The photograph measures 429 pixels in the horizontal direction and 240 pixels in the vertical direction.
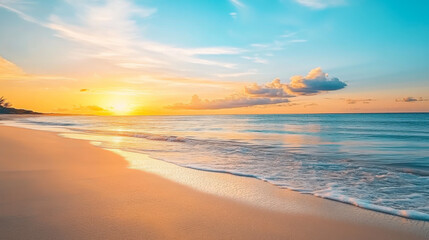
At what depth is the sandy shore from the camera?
11.6 ft

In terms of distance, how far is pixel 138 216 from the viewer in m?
4.12

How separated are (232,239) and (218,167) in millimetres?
5335

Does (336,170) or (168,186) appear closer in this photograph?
(168,186)

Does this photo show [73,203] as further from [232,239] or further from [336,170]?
[336,170]

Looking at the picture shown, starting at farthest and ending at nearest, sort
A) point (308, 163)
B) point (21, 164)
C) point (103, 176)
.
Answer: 1. point (308, 163)
2. point (21, 164)
3. point (103, 176)

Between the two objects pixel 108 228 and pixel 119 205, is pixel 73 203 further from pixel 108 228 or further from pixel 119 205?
pixel 108 228

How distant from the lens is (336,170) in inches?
345

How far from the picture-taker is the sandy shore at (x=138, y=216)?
3549 mm

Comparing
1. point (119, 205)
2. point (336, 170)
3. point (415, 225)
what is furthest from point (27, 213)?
point (336, 170)

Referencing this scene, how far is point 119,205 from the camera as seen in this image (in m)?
4.64

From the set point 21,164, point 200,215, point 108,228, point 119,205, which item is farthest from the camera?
point 21,164

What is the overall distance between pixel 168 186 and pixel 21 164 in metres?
5.54

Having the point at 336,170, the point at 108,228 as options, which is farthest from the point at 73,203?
the point at 336,170

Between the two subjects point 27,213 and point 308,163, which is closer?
point 27,213
